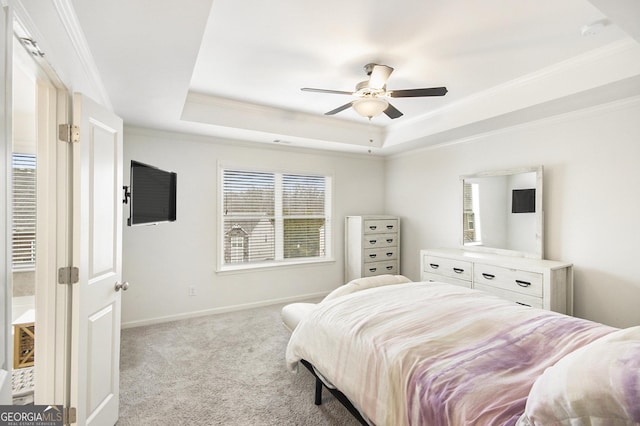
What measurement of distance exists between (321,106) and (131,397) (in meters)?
3.29

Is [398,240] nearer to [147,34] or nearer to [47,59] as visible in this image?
[147,34]

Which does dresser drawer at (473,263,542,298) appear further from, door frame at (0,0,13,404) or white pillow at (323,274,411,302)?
door frame at (0,0,13,404)

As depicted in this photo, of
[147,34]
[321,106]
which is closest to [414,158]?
[321,106]

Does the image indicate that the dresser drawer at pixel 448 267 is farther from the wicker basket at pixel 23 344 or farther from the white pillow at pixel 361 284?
the wicker basket at pixel 23 344

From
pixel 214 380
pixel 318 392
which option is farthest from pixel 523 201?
pixel 214 380

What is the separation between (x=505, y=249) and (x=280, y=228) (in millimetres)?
2986

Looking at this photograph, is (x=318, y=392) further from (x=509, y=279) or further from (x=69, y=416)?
(x=509, y=279)

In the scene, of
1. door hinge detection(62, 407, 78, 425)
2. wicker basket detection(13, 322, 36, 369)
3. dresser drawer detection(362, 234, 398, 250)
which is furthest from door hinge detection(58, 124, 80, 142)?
dresser drawer detection(362, 234, 398, 250)

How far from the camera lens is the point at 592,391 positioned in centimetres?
85

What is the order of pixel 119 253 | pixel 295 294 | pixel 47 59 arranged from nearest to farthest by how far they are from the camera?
pixel 47 59
pixel 119 253
pixel 295 294

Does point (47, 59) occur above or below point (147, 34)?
below

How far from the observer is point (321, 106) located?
3.66 meters

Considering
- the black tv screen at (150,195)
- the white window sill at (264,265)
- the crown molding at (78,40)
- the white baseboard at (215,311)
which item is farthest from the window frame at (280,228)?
the crown molding at (78,40)

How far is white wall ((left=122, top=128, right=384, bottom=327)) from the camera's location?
3672 millimetres
